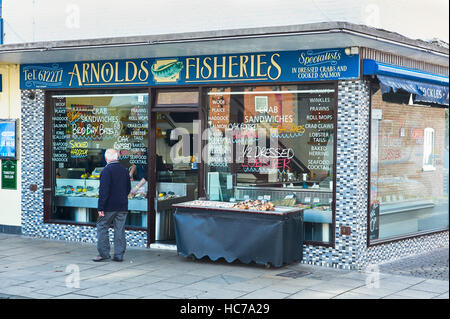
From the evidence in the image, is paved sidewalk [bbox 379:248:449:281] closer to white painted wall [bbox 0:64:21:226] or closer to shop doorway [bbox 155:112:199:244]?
shop doorway [bbox 155:112:199:244]

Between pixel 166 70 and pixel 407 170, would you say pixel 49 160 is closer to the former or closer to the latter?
pixel 166 70

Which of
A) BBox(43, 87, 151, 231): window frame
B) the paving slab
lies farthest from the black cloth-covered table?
BBox(43, 87, 151, 231): window frame

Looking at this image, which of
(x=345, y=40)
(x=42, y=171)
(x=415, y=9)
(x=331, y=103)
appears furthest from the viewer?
(x=42, y=171)

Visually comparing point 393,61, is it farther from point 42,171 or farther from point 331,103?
point 42,171

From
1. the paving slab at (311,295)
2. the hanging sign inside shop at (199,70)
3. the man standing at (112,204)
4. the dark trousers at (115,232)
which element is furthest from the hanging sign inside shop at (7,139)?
the paving slab at (311,295)

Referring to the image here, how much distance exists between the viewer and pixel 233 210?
9312mm

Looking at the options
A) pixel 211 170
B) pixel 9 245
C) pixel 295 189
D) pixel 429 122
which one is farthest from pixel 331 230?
pixel 9 245

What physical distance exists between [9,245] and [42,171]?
1.52 m

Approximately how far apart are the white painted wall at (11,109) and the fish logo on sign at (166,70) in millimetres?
3065

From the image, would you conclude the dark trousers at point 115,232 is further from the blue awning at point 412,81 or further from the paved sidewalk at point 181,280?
the blue awning at point 412,81

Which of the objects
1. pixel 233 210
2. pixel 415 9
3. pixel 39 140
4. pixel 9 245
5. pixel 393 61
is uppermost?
pixel 415 9

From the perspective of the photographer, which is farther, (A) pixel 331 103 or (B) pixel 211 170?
(B) pixel 211 170

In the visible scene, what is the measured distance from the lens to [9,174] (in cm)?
1237

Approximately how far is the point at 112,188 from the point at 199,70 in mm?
2395
